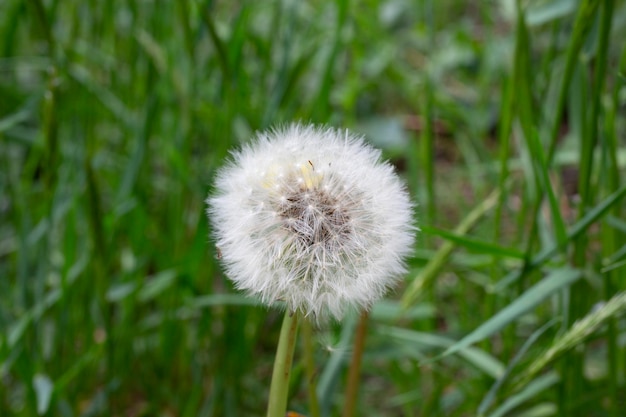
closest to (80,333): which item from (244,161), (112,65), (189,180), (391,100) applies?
(189,180)

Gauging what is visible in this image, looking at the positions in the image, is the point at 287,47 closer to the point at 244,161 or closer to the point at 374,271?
the point at 244,161

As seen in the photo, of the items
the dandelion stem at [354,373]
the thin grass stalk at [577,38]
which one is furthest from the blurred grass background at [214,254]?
the dandelion stem at [354,373]

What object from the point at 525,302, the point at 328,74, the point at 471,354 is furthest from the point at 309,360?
the point at 328,74

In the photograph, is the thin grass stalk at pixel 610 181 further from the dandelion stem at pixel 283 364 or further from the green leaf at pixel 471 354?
the dandelion stem at pixel 283 364

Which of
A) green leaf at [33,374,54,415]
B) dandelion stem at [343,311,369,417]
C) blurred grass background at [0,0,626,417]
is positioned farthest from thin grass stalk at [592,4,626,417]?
green leaf at [33,374,54,415]

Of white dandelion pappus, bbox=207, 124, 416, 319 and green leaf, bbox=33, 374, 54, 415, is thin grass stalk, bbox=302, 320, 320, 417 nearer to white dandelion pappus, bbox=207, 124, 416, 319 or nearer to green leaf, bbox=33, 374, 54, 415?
white dandelion pappus, bbox=207, 124, 416, 319

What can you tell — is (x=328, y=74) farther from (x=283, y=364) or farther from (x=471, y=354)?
(x=283, y=364)
